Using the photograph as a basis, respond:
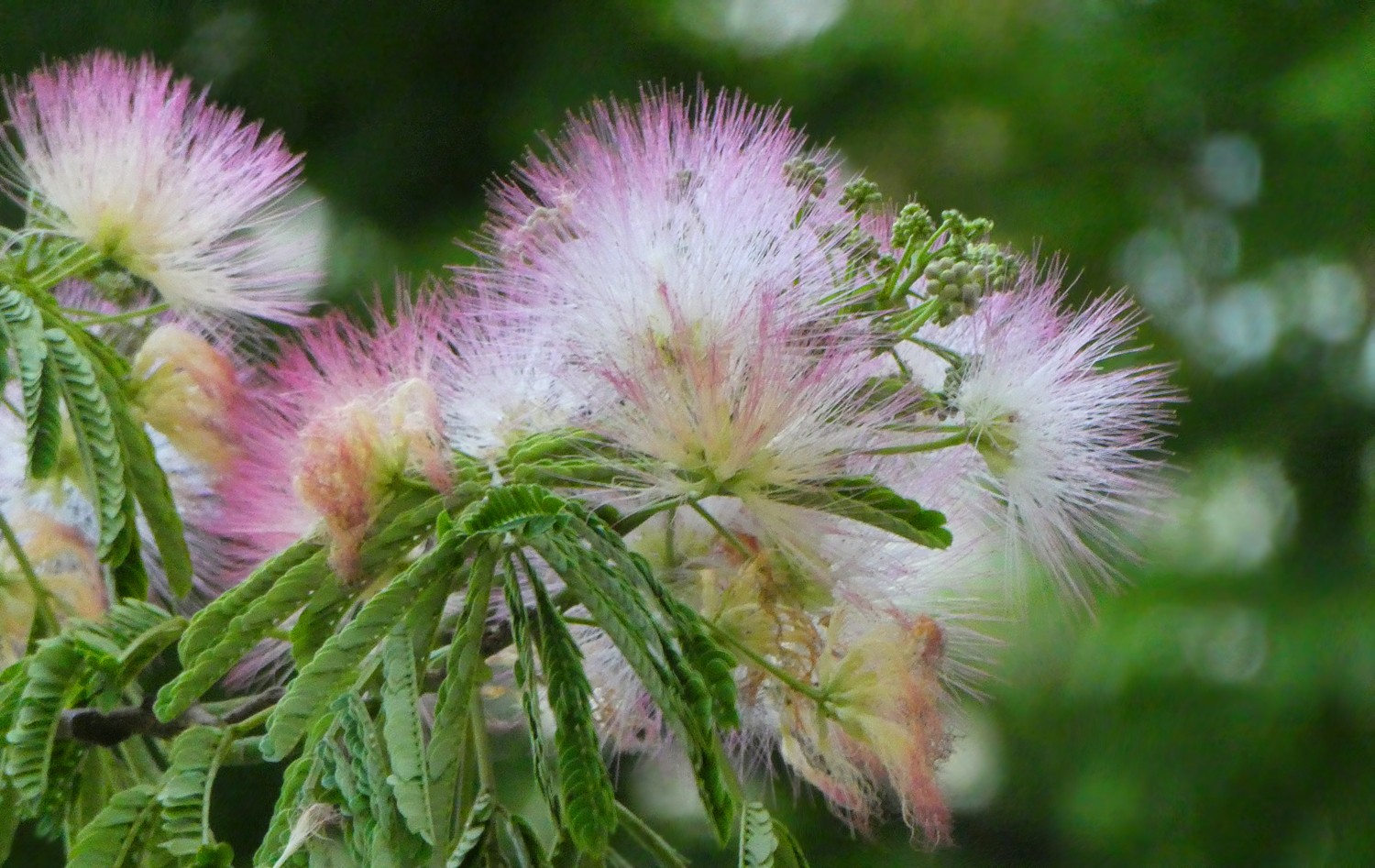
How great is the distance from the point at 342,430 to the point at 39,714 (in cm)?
25

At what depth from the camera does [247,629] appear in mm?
723

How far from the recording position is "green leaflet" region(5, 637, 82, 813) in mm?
791

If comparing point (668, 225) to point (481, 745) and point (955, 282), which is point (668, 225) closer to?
point (955, 282)

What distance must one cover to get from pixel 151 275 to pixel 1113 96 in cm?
229

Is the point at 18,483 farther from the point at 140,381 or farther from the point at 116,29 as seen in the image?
the point at 116,29

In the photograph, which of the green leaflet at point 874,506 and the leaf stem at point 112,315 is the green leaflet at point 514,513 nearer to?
the green leaflet at point 874,506

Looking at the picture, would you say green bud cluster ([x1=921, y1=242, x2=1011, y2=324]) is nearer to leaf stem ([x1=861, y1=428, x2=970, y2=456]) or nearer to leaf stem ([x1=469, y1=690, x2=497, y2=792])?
leaf stem ([x1=861, y1=428, x2=970, y2=456])

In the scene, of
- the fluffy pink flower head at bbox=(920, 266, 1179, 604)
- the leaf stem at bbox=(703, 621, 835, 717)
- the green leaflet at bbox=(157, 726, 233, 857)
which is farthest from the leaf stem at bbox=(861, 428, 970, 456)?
the green leaflet at bbox=(157, 726, 233, 857)

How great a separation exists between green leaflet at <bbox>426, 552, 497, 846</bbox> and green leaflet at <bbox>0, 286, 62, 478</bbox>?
0.97 ft

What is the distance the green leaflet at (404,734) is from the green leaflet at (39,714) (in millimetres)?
250

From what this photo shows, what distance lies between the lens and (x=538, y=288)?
787 millimetres

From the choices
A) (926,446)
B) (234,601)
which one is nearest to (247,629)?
(234,601)

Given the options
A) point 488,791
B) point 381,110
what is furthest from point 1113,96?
point 488,791

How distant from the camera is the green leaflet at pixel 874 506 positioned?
730mm
